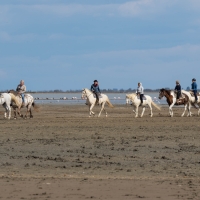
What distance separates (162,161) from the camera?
14.8 meters

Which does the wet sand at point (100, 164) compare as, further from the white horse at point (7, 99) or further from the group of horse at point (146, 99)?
the group of horse at point (146, 99)

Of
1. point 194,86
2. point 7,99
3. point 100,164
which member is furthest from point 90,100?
point 100,164

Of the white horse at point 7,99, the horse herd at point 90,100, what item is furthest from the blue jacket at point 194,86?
the white horse at point 7,99

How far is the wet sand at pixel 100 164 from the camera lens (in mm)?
10555

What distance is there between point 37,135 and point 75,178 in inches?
409

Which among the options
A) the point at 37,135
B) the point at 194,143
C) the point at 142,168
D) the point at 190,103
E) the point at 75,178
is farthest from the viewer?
the point at 190,103

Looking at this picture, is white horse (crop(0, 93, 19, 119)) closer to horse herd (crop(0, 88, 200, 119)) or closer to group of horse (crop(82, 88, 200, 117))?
horse herd (crop(0, 88, 200, 119))

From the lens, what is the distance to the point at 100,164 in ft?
46.8

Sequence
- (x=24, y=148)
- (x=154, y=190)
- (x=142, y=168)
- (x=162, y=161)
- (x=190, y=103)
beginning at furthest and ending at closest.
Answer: (x=190, y=103) → (x=24, y=148) → (x=162, y=161) → (x=142, y=168) → (x=154, y=190)

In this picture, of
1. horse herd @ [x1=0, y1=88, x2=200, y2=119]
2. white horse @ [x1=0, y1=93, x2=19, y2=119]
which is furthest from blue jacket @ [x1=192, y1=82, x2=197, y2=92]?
white horse @ [x1=0, y1=93, x2=19, y2=119]

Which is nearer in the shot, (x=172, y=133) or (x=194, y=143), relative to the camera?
(x=194, y=143)

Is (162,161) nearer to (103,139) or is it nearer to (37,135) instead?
(103,139)

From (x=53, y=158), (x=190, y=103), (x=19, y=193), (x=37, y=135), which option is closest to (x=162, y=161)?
(x=53, y=158)

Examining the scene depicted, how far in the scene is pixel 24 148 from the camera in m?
17.8
